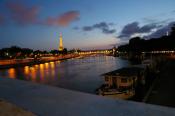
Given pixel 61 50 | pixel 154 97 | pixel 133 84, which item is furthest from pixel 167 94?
pixel 61 50

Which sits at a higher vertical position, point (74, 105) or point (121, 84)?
point (74, 105)

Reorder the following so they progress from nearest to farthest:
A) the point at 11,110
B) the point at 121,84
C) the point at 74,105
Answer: the point at 74,105
the point at 11,110
the point at 121,84

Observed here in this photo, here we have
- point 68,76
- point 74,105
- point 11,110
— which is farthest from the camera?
point 68,76

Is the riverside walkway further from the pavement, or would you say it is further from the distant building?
the distant building

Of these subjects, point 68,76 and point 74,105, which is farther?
point 68,76

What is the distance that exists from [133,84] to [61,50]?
156 meters

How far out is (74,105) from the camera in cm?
155

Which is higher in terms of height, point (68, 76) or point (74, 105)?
point (74, 105)

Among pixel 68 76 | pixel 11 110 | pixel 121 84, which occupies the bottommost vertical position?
pixel 68 76

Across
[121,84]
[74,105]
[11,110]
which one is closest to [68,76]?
[121,84]

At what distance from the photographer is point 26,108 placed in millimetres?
1612

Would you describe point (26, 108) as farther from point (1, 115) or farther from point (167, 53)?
point (167, 53)

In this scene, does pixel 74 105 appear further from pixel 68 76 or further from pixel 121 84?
pixel 68 76

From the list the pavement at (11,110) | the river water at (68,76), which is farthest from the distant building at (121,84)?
the pavement at (11,110)
